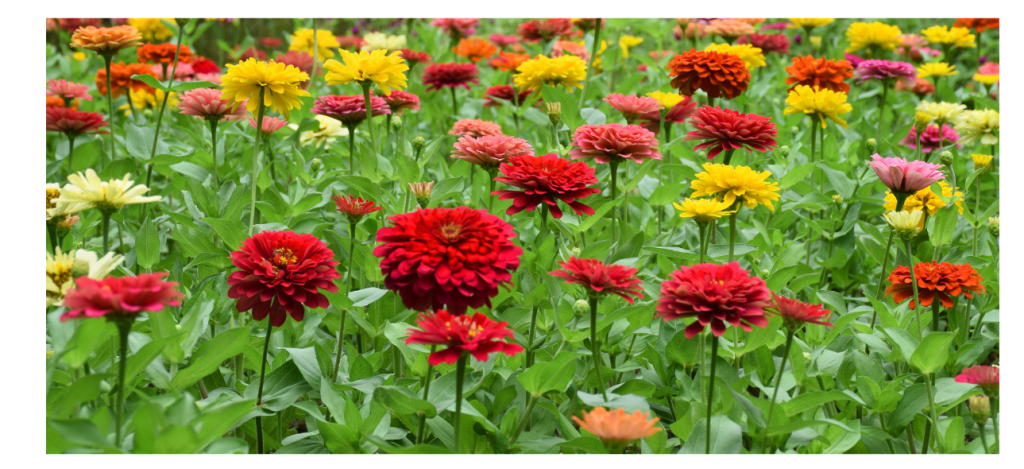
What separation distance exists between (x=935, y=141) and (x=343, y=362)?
221cm

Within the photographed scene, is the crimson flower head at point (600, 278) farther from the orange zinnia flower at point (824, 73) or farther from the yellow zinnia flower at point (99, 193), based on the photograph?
the orange zinnia flower at point (824, 73)

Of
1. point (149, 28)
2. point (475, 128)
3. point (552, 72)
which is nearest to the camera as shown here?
point (475, 128)

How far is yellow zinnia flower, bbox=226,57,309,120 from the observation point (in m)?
1.53

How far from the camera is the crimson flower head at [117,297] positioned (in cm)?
95

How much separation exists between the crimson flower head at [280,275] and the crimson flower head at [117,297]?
0.22m

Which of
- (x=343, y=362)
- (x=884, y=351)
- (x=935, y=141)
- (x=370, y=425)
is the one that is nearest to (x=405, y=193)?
(x=343, y=362)

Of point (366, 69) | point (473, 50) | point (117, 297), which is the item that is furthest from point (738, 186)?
point (473, 50)

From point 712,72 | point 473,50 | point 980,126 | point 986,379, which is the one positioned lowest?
point 986,379

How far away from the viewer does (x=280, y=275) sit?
1.22 metres

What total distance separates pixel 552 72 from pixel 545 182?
3.01ft

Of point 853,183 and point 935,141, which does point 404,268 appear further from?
point 935,141

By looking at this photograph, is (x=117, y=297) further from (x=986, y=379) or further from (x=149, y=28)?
(x=149, y=28)

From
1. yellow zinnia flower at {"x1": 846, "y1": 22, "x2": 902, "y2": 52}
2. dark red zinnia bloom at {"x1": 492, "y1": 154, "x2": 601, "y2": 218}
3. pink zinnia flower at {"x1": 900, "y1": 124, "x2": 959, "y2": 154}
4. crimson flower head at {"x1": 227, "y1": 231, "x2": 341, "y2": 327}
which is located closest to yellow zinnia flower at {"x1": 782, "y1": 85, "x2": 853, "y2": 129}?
pink zinnia flower at {"x1": 900, "y1": 124, "x2": 959, "y2": 154}

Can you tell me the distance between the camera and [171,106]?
306 centimetres
